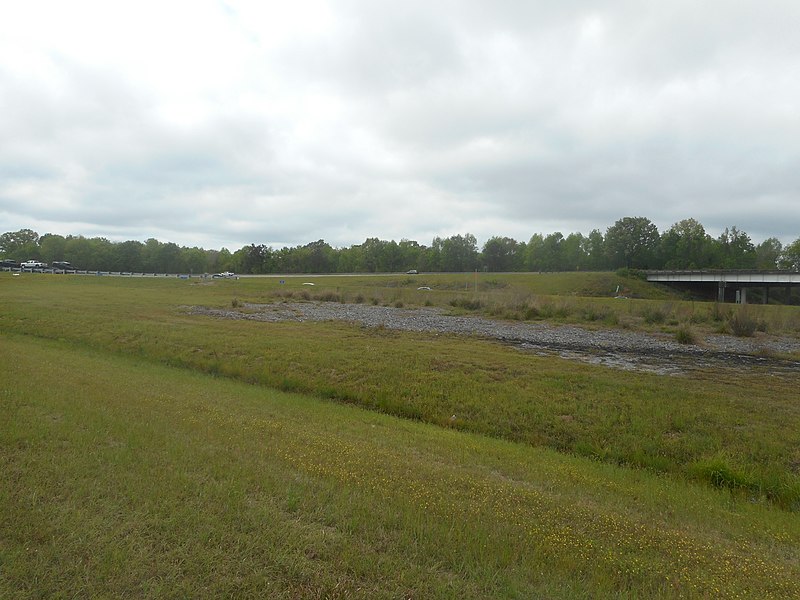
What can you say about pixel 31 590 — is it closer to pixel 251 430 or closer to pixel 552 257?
pixel 251 430

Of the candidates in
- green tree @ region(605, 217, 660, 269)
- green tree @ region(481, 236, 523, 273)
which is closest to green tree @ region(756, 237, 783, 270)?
green tree @ region(605, 217, 660, 269)

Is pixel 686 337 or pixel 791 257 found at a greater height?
pixel 791 257

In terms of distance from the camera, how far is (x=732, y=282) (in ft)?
270

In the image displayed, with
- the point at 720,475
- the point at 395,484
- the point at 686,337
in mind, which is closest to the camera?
the point at 395,484

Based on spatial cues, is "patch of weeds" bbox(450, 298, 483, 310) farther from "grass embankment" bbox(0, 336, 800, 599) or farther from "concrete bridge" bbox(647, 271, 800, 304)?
"concrete bridge" bbox(647, 271, 800, 304)

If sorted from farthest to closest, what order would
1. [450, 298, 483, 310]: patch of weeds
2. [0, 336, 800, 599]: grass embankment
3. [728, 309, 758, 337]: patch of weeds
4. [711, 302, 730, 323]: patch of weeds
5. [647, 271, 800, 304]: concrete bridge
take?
[647, 271, 800, 304]: concrete bridge
[450, 298, 483, 310]: patch of weeds
[711, 302, 730, 323]: patch of weeds
[728, 309, 758, 337]: patch of weeds
[0, 336, 800, 599]: grass embankment

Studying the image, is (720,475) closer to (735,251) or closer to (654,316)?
(654,316)

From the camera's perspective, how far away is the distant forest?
12421 centimetres

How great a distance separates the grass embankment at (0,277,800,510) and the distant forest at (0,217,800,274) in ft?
397

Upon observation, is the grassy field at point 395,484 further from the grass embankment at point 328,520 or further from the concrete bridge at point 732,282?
the concrete bridge at point 732,282

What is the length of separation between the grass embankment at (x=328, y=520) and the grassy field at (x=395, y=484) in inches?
1.0

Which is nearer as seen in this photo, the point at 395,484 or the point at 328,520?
the point at 328,520

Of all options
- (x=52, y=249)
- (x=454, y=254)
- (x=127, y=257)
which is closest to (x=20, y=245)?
(x=52, y=249)

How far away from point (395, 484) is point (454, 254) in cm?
14210
